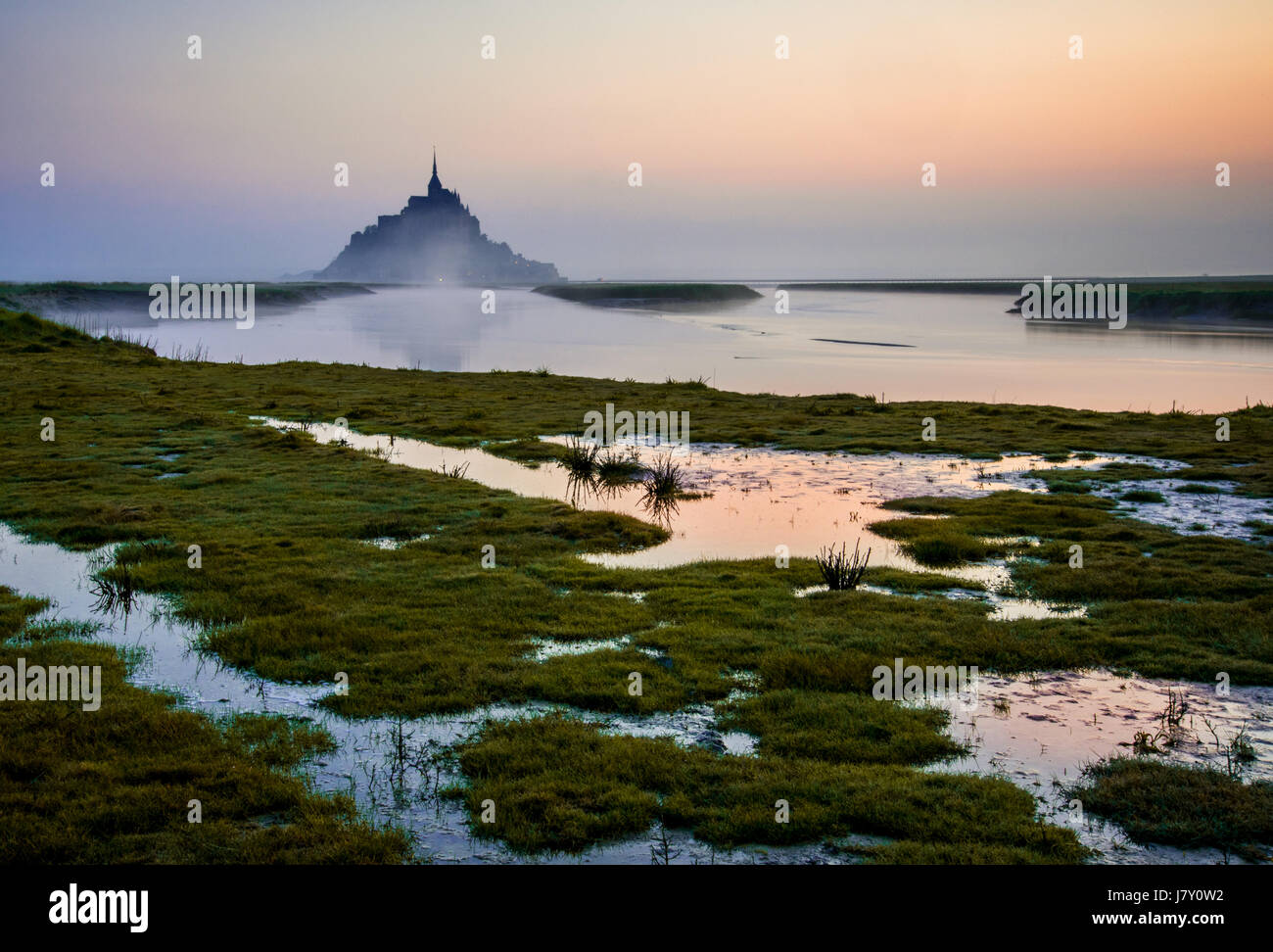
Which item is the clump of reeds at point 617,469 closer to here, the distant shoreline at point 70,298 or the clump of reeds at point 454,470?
the clump of reeds at point 454,470

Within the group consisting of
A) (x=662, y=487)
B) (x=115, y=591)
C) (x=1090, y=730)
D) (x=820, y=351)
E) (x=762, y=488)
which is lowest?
(x=1090, y=730)

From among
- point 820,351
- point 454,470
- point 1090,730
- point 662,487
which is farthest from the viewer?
point 820,351

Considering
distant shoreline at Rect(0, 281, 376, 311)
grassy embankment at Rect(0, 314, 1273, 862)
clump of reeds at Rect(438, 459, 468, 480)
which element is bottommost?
grassy embankment at Rect(0, 314, 1273, 862)

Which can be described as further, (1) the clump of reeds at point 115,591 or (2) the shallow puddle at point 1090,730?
(1) the clump of reeds at point 115,591

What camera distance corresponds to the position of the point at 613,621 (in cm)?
1005

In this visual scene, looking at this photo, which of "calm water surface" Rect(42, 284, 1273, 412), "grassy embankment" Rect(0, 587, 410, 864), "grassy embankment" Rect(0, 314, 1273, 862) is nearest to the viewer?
"grassy embankment" Rect(0, 587, 410, 864)

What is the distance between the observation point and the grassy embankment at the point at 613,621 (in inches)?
249

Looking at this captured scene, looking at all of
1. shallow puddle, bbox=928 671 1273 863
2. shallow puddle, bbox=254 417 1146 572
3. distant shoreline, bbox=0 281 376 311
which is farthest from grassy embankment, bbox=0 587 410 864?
distant shoreline, bbox=0 281 376 311

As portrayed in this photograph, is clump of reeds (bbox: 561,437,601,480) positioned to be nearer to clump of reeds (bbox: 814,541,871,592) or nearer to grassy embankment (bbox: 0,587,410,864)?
clump of reeds (bbox: 814,541,871,592)

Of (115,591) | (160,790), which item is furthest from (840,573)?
(115,591)

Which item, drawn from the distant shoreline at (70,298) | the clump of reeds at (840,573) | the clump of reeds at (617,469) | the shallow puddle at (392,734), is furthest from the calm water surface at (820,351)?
→ the shallow puddle at (392,734)

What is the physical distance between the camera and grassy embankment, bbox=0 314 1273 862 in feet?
20.8

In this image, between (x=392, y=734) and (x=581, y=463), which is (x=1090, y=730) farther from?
(x=581, y=463)
